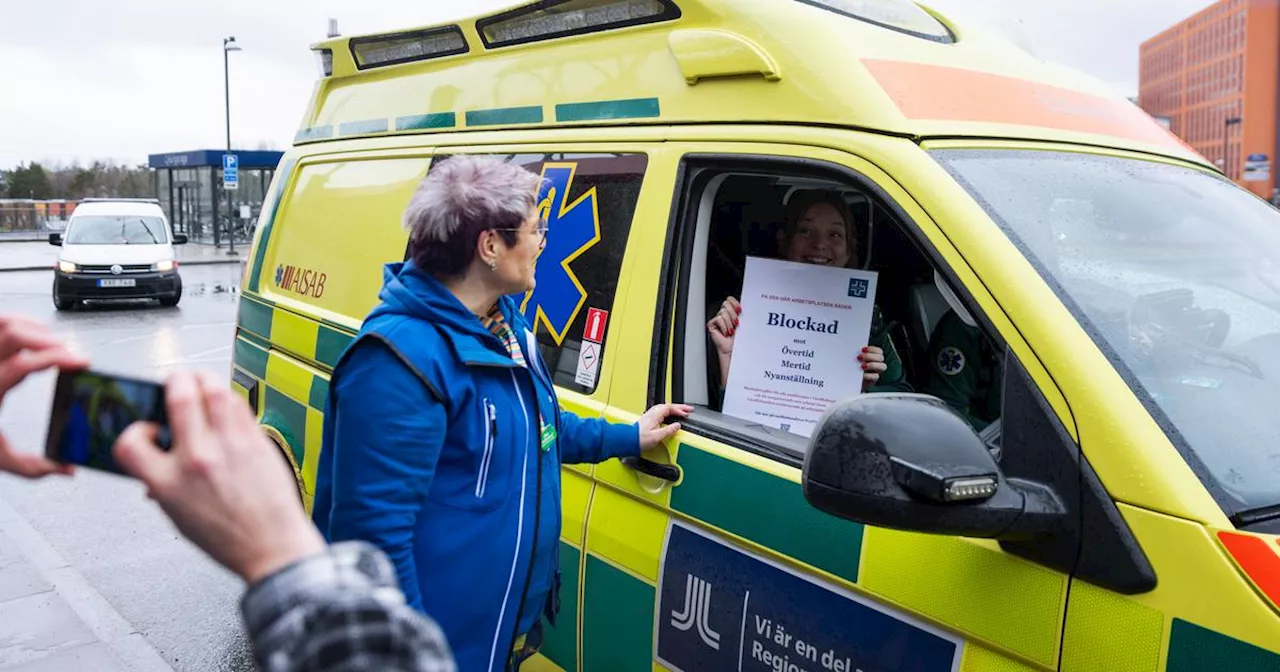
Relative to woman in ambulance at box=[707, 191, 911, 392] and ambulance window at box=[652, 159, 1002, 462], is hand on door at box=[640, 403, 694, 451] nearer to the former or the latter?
ambulance window at box=[652, 159, 1002, 462]

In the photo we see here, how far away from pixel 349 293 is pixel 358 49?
1.18 m

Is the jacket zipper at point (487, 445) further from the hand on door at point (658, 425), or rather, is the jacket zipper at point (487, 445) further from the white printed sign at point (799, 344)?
the white printed sign at point (799, 344)

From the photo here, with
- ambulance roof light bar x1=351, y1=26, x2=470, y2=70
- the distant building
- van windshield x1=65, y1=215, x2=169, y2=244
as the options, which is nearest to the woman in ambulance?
ambulance roof light bar x1=351, y1=26, x2=470, y2=70

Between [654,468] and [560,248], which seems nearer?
[654,468]

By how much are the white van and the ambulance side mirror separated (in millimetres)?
16389

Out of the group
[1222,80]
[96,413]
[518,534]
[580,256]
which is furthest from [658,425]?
[1222,80]

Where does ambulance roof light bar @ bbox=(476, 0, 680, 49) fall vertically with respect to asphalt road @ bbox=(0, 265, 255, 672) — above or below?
above

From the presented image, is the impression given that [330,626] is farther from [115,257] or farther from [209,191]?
[209,191]

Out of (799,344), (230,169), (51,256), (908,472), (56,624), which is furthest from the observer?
(51,256)

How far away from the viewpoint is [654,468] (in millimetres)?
2365

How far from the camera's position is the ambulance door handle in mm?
2320

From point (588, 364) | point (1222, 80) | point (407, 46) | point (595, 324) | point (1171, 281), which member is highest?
point (1222, 80)

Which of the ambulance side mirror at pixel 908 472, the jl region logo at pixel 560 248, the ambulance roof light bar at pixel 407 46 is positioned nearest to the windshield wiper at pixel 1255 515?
the ambulance side mirror at pixel 908 472

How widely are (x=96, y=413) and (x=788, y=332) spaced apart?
1853 millimetres
